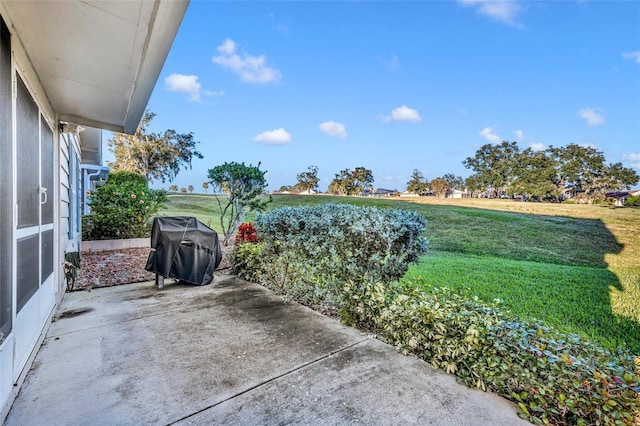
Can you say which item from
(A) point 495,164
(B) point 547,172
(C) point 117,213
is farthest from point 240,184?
(A) point 495,164

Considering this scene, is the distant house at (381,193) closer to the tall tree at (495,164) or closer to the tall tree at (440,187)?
the tall tree at (440,187)

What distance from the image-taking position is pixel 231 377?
7.04 feet

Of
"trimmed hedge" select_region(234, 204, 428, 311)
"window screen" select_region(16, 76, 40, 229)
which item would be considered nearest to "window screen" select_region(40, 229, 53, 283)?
"window screen" select_region(16, 76, 40, 229)

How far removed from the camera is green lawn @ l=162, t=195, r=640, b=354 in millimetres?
3377

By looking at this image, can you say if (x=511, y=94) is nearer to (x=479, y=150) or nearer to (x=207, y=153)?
(x=207, y=153)

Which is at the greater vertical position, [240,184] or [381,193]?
[381,193]

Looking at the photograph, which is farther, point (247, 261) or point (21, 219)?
point (247, 261)

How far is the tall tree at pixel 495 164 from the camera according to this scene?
31875 millimetres

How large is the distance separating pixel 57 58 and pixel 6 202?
1.29m

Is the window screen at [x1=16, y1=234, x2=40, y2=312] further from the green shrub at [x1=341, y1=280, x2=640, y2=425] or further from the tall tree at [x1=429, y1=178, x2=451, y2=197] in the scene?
the tall tree at [x1=429, y1=178, x2=451, y2=197]

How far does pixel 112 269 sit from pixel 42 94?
3.89m

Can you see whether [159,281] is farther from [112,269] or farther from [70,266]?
[112,269]

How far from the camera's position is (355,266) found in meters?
3.18

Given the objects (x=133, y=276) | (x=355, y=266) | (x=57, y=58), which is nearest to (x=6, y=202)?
(x=57, y=58)
